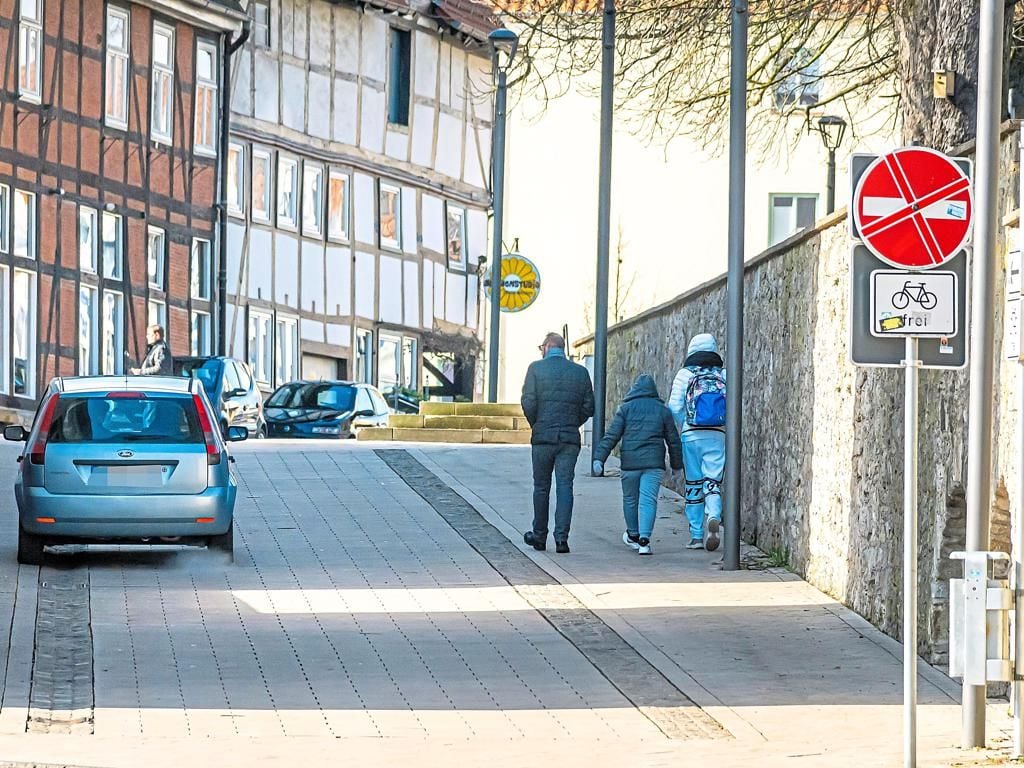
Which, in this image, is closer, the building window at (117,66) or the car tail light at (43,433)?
the car tail light at (43,433)

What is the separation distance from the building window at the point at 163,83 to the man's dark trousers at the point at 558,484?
25614 mm

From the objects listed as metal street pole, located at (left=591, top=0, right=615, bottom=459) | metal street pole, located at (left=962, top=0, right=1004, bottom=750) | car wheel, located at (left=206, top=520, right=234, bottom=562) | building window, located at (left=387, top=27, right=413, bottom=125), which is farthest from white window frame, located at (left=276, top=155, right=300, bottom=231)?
metal street pole, located at (left=962, top=0, right=1004, bottom=750)

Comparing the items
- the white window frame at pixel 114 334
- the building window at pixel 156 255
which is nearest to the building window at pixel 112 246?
the white window frame at pixel 114 334

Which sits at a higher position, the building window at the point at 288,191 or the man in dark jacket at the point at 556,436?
the building window at the point at 288,191

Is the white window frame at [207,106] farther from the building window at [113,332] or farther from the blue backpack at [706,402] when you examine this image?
the blue backpack at [706,402]

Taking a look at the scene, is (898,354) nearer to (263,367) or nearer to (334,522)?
(334,522)

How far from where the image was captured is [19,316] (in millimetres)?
37281

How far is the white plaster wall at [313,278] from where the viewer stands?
47.5 metres

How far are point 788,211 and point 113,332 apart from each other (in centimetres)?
2492

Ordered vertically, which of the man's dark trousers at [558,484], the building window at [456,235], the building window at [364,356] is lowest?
the man's dark trousers at [558,484]

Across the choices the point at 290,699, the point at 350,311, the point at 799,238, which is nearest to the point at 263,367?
the point at 350,311

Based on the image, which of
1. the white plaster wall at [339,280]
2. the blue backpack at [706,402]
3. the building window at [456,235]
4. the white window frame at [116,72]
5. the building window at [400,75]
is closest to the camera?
the blue backpack at [706,402]

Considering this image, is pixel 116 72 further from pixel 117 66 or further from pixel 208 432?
pixel 208 432

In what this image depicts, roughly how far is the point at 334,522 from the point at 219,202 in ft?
83.4
